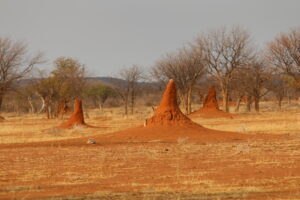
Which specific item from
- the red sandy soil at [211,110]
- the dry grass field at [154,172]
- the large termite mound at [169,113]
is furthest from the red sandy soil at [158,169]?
the red sandy soil at [211,110]

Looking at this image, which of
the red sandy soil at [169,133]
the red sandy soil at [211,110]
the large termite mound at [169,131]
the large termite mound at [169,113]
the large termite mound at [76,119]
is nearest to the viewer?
the red sandy soil at [169,133]

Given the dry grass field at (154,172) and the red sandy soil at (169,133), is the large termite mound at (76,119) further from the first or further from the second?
the dry grass field at (154,172)

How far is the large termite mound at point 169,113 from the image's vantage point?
26562 mm

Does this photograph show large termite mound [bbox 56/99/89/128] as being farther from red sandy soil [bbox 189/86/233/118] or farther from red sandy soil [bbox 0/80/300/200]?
red sandy soil [bbox 189/86/233/118]

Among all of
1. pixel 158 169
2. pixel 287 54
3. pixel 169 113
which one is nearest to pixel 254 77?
pixel 287 54

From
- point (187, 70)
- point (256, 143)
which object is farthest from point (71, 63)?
point (256, 143)

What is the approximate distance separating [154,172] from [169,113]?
13212 mm

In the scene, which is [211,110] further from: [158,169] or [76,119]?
[158,169]

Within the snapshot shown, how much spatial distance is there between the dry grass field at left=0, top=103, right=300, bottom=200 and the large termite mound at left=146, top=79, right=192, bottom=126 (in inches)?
184

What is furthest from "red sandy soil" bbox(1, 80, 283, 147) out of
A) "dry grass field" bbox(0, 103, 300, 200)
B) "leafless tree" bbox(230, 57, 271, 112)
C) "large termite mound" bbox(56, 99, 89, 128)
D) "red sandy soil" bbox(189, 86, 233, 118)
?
"leafless tree" bbox(230, 57, 271, 112)

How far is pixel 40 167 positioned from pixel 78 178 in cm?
290

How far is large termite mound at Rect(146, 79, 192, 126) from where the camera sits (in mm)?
26562

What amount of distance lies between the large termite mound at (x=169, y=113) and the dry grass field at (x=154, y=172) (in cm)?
468

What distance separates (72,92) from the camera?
6344 cm
